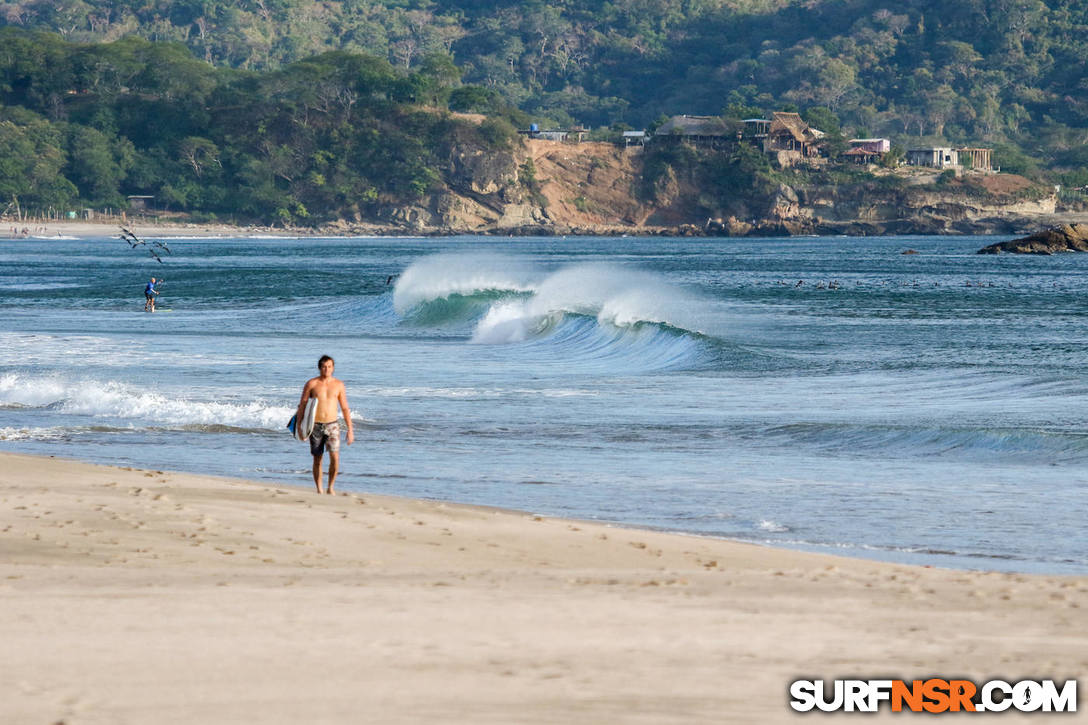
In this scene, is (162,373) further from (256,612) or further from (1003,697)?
(1003,697)

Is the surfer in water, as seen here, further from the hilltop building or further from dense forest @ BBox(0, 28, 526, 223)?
the hilltop building

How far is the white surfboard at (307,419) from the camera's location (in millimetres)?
11477

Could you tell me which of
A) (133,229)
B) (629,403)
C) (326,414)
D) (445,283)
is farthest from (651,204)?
(326,414)

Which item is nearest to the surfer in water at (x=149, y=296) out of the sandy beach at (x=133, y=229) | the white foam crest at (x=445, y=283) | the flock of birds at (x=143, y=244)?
the white foam crest at (x=445, y=283)

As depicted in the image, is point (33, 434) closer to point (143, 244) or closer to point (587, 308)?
point (587, 308)

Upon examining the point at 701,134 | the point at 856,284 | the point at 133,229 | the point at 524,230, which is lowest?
the point at 856,284

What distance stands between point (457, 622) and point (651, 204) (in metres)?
171

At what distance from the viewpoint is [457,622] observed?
261 inches

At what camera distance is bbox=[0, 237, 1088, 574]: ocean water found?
38.5 feet

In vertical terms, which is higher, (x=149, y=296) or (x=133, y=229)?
(x=133, y=229)

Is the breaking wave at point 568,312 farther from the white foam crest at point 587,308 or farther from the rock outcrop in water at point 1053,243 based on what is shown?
the rock outcrop in water at point 1053,243

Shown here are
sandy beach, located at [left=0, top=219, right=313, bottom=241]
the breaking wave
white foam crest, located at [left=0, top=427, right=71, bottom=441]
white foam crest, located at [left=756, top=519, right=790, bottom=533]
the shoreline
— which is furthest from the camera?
the shoreline

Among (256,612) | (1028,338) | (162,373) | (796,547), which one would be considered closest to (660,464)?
(796,547)

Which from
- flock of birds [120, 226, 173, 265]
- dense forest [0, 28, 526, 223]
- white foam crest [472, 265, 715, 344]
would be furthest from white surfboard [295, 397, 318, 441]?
dense forest [0, 28, 526, 223]
